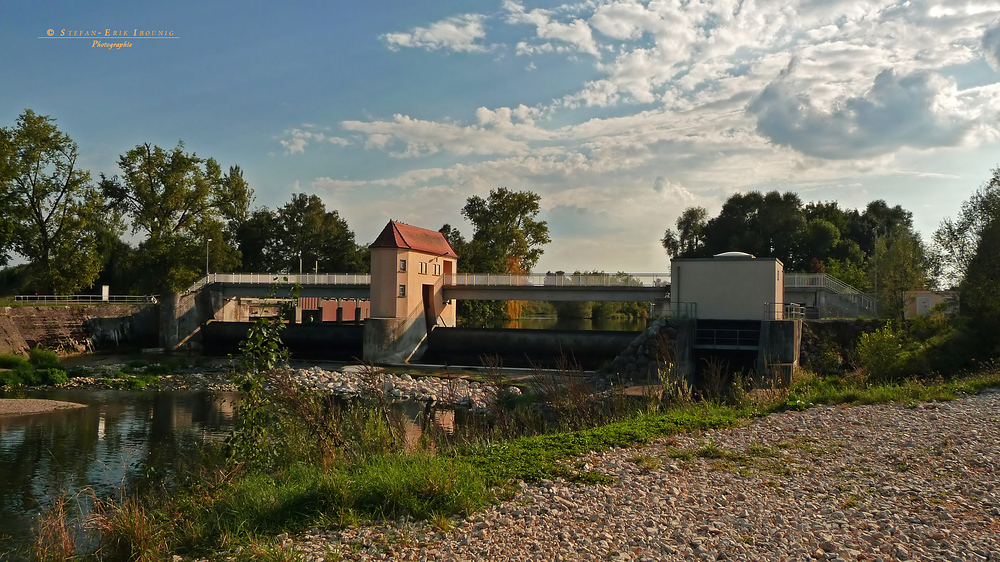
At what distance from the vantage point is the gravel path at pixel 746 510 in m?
6.01

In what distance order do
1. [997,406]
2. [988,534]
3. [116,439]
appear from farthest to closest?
1. [116,439]
2. [997,406]
3. [988,534]

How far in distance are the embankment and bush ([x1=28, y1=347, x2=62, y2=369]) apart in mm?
1672

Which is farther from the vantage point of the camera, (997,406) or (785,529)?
(997,406)

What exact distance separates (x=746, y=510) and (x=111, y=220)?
2227 inches

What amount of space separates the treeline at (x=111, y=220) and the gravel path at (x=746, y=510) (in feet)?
144

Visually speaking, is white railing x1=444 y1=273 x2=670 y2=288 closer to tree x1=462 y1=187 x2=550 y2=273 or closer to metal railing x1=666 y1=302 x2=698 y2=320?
metal railing x1=666 y1=302 x2=698 y2=320

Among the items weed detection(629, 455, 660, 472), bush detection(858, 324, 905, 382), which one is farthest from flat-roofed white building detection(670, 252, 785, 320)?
weed detection(629, 455, 660, 472)

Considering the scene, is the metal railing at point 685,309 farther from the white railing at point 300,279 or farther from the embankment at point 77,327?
the embankment at point 77,327

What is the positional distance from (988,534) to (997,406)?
8.02 m

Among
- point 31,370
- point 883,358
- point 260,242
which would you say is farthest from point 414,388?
point 260,242

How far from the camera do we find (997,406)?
1273 centimetres

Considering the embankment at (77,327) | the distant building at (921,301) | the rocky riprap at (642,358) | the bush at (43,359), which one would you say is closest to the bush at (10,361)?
the bush at (43,359)

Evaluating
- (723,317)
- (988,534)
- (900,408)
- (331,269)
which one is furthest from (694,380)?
(331,269)

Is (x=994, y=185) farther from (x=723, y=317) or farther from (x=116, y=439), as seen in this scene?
(x=116, y=439)
